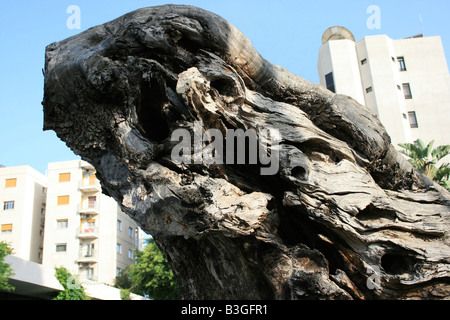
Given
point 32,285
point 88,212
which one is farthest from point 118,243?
point 32,285

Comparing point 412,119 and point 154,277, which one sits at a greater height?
point 412,119

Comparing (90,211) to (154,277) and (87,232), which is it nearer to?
(87,232)

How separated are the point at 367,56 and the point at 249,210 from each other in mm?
31942

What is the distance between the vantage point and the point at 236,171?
6.57m

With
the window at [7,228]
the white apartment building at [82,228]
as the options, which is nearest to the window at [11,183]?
the white apartment building at [82,228]

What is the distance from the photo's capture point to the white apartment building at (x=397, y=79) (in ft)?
108

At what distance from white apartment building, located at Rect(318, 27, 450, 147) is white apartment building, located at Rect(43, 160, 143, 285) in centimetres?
2372

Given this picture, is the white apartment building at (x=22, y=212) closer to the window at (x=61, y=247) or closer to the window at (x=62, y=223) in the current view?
the window at (x=62, y=223)

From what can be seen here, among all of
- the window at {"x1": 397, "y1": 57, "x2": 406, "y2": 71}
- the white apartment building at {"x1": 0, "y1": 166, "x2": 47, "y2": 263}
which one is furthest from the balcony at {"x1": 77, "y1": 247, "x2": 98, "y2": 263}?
the window at {"x1": 397, "y1": 57, "x2": 406, "y2": 71}

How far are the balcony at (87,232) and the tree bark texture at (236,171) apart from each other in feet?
123
